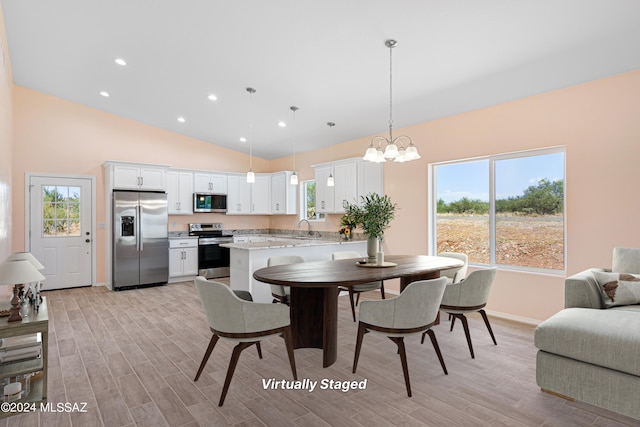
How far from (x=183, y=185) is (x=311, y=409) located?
5699 millimetres

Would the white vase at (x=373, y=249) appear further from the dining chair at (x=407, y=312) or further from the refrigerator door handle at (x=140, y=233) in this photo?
the refrigerator door handle at (x=140, y=233)

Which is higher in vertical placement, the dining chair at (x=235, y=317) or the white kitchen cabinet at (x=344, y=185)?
the white kitchen cabinet at (x=344, y=185)

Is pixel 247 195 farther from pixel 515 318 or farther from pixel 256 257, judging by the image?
pixel 515 318

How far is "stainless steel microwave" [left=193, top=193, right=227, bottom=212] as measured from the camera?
708cm

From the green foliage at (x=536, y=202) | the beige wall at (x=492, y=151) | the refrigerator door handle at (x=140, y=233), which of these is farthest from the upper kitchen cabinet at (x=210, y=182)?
the green foliage at (x=536, y=202)

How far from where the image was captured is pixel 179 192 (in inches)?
271

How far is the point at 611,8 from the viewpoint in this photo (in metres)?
2.60

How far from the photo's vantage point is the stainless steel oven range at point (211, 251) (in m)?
6.91

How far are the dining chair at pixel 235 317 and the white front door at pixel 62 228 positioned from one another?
500 cm

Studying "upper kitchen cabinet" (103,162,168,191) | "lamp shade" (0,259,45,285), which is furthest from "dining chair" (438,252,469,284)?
"upper kitchen cabinet" (103,162,168,191)

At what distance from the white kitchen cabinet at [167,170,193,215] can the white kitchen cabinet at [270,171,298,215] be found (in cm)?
181

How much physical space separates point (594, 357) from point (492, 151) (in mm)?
2796

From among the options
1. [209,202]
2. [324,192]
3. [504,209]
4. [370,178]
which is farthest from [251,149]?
[504,209]

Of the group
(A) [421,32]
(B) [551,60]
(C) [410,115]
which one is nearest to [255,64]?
(A) [421,32]
